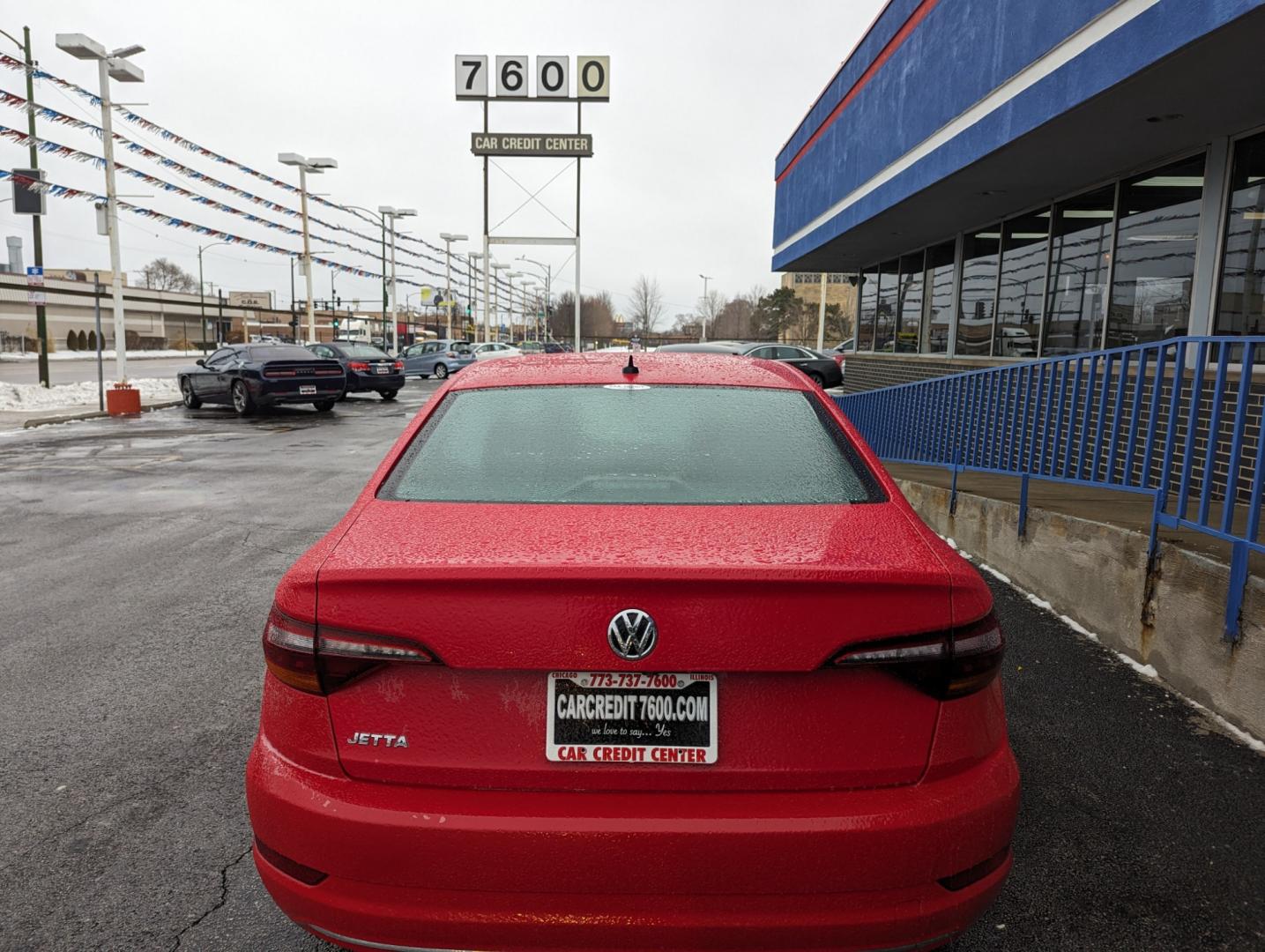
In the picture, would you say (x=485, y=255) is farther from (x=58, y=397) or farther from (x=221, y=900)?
(x=221, y=900)

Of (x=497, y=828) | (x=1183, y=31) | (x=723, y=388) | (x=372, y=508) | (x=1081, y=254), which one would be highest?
(x=1183, y=31)

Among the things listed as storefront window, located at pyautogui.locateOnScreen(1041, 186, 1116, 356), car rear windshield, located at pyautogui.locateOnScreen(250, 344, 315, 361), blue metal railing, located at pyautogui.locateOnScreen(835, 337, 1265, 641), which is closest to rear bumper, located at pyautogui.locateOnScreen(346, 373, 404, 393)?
car rear windshield, located at pyautogui.locateOnScreen(250, 344, 315, 361)

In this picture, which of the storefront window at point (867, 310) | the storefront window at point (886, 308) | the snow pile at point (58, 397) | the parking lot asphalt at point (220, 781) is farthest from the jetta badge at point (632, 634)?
the snow pile at point (58, 397)

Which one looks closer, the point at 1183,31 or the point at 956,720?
the point at 956,720

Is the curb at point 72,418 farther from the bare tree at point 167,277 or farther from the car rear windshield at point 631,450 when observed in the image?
the bare tree at point 167,277

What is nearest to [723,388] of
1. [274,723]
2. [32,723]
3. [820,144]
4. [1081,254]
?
[274,723]

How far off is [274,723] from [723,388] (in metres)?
1.70

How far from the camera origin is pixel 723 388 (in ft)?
9.78

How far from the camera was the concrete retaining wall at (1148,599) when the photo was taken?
3807mm

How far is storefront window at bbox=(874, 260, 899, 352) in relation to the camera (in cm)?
1992

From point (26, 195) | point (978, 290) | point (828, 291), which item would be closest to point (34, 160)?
point (26, 195)

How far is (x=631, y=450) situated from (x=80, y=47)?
23.6 metres

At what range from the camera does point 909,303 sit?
61.5ft

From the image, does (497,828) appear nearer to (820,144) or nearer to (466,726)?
(466,726)
